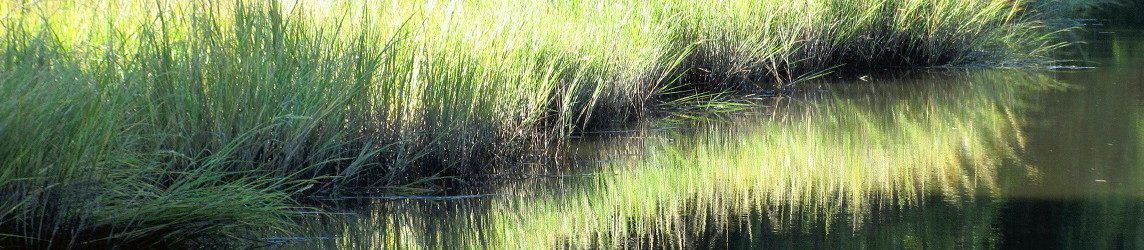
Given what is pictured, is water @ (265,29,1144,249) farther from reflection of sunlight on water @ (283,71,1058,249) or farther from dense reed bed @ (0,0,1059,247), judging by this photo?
dense reed bed @ (0,0,1059,247)

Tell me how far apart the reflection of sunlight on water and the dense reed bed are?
0.33 meters

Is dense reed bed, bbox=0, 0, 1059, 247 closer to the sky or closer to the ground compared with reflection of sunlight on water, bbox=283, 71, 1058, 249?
closer to the sky

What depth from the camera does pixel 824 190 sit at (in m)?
5.02

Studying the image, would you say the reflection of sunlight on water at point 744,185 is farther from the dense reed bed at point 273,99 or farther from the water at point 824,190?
the dense reed bed at point 273,99

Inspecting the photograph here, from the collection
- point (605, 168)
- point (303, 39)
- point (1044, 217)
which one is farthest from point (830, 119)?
point (303, 39)

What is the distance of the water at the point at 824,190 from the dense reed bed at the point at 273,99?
248 millimetres

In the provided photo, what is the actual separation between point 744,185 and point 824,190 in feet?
1.02

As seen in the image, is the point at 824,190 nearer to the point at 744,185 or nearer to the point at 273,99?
the point at 744,185

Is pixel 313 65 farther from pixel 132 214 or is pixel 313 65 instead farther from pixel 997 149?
pixel 997 149

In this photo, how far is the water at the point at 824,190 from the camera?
165 inches

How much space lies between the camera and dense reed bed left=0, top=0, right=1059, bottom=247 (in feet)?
11.3

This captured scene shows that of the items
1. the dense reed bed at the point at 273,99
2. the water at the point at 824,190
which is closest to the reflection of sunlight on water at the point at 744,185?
the water at the point at 824,190

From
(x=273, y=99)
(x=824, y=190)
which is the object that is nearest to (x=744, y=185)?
(x=824, y=190)

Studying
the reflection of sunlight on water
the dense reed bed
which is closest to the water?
the reflection of sunlight on water
